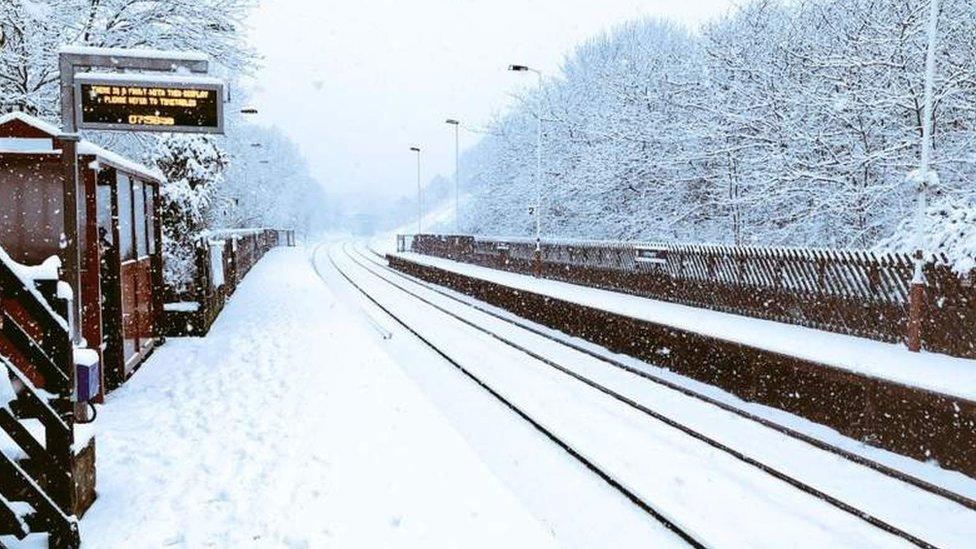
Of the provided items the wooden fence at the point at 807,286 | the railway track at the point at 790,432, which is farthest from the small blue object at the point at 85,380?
the wooden fence at the point at 807,286

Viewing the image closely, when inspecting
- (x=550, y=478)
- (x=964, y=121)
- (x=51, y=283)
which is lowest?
(x=550, y=478)

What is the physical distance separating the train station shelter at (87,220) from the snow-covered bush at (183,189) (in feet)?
31.2

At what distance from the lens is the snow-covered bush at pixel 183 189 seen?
18567mm

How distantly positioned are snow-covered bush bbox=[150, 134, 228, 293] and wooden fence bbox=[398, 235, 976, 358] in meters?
12.4

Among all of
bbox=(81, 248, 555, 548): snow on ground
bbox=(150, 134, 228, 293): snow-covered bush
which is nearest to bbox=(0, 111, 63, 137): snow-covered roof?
bbox=(81, 248, 555, 548): snow on ground

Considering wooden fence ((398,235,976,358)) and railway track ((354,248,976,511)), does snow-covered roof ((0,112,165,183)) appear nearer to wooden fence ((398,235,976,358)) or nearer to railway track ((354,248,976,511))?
railway track ((354,248,976,511))

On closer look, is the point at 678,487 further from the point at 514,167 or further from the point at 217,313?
the point at 514,167

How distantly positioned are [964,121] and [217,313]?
57.4ft

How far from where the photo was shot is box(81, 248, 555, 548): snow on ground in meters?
4.89

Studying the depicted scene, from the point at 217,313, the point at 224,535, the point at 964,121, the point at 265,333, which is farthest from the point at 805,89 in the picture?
the point at 224,535

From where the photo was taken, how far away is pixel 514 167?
45.1m

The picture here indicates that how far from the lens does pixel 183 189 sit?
1941cm

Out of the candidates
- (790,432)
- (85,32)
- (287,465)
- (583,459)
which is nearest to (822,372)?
(790,432)

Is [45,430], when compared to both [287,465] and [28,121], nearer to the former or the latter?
[287,465]
